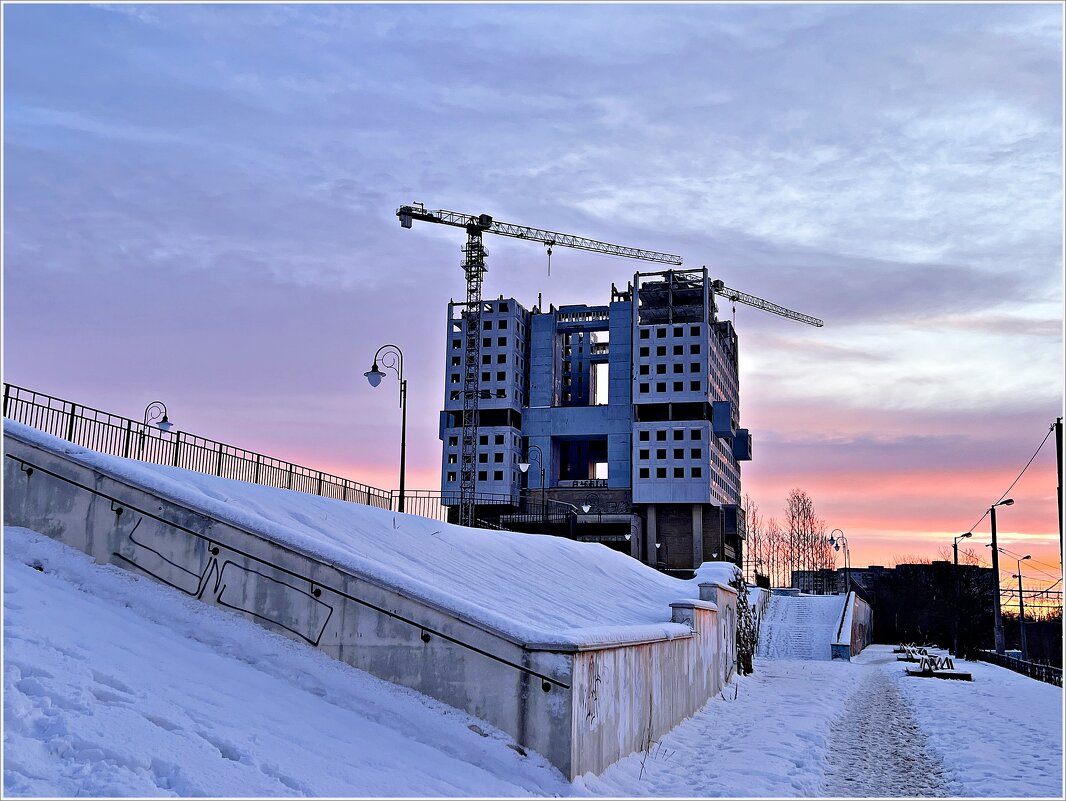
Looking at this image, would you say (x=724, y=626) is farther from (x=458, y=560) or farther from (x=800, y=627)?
(x=800, y=627)

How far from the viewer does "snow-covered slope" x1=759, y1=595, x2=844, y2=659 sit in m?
45.3

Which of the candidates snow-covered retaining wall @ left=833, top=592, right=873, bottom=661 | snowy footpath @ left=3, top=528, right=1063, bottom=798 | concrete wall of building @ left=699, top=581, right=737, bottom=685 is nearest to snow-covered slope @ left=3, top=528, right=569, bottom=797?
snowy footpath @ left=3, top=528, right=1063, bottom=798

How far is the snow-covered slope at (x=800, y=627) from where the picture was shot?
149 feet

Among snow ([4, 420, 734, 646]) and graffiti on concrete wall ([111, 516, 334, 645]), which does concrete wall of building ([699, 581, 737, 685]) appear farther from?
graffiti on concrete wall ([111, 516, 334, 645])

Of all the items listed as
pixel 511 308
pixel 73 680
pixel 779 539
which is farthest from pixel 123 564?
pixel 779 539

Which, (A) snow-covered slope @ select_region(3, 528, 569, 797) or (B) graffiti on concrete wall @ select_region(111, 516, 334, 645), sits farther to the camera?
(B) graffiti on concrete wall @ select_region(111, 516, 334, 645)

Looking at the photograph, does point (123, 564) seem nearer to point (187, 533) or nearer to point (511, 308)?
point (187, 533)

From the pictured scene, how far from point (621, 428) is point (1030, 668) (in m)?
63.4

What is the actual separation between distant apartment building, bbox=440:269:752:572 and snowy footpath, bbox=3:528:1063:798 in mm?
65514

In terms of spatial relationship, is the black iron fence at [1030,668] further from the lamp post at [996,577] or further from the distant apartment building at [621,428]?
the distant apartment building at [621,428]

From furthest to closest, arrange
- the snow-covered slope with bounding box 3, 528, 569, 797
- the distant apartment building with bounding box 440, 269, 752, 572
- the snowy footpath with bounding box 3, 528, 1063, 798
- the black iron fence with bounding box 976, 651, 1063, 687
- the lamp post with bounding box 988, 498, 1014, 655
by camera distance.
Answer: the distant apartment building with bounding box 440, 269, 752, 572 → the lamp post with bounding box 988, 498, 1014, 655 → the black iron fence with bounding box 976, 651, 1063, 687 → the snowy footpath with bounding box 3, 528, 1063, 798 → the snow-covered slope with bounding box 3, 528, 569, 797

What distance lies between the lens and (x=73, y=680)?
7.93 metres

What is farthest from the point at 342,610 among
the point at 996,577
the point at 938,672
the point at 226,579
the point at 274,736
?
the point at 996,577

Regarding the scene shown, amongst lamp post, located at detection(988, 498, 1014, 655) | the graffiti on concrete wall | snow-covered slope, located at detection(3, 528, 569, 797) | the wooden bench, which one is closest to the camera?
snow-covered slope, located at detection(3, 528, 569, 797)
